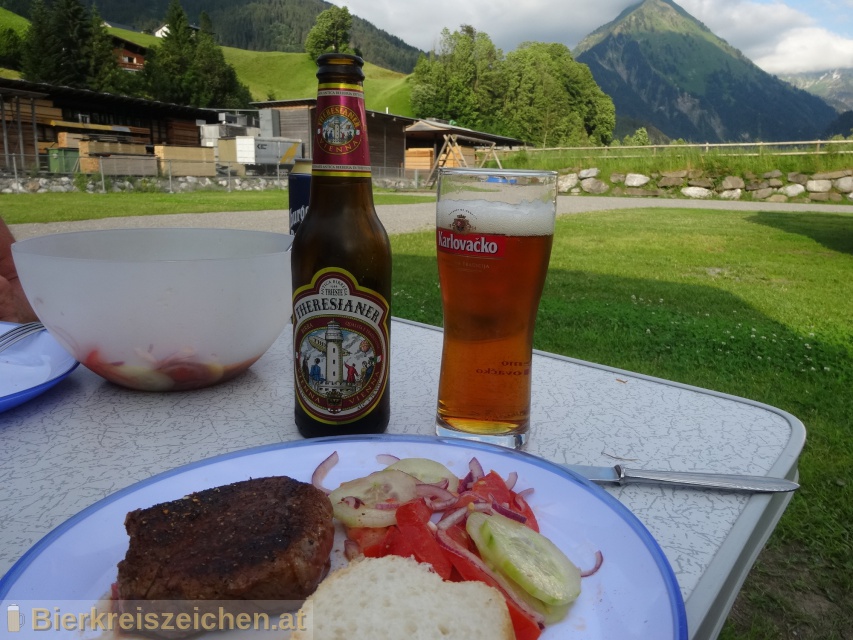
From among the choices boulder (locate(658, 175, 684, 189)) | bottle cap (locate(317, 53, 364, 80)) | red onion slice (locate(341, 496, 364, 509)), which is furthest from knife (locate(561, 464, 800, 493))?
boulder (locate(658, 175, 684, 189))

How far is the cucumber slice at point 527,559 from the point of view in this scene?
2.16ft

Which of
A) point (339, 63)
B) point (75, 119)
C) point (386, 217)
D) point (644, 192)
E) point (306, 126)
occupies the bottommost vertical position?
point (386, 217)

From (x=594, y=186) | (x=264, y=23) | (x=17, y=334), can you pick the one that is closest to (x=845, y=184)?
(x=594, y=186)

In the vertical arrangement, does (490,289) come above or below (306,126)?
below

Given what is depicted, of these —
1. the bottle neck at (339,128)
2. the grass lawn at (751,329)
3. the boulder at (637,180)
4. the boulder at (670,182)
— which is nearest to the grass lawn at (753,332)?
the grass lawn at (751,329)

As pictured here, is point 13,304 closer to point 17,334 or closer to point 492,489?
point 17,334

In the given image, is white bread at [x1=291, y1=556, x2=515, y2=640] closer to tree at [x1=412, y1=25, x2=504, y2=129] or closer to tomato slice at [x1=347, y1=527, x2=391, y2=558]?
tomato slice at [x1=347, y1=527, x2=391, y2=558]

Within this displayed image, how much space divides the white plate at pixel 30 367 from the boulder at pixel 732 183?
2204cm

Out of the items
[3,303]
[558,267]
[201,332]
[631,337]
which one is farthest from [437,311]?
[201,332]

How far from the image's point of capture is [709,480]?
94 cm

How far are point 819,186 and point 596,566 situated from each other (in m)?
22.3

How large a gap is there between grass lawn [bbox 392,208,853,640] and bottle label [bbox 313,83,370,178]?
84.6 inches

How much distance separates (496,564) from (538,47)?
236 feet

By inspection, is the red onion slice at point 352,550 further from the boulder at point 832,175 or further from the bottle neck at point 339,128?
the boulder at point 832,175
